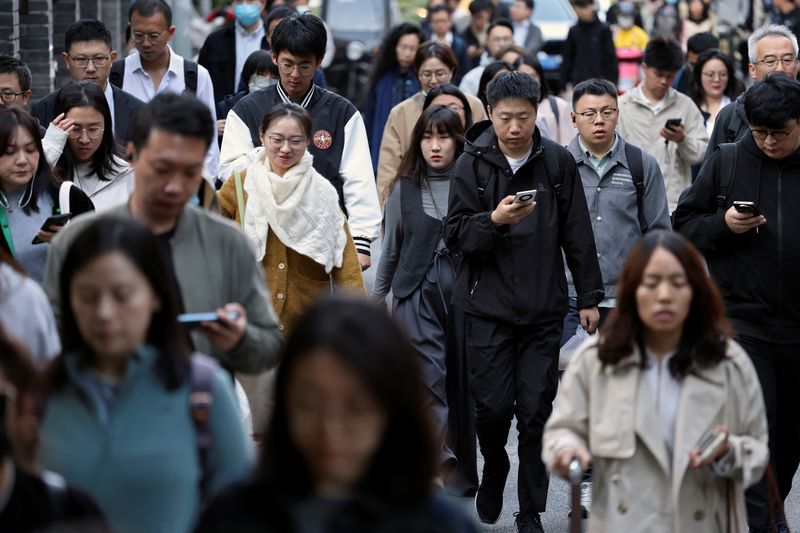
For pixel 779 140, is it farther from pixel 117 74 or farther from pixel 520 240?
pixel 117 74

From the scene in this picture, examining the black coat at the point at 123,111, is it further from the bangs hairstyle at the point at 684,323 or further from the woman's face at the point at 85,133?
the bangs hairstyle at the point at 684,323

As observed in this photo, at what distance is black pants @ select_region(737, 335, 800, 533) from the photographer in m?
7.10

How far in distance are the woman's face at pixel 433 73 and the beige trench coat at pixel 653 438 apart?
709cm

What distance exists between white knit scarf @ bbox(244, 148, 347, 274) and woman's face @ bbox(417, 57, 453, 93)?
14.4 feet

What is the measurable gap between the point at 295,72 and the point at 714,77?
13.7ft

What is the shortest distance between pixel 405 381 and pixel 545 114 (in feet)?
29.7

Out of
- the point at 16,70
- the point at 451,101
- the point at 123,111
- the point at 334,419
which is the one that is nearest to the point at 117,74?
the point at 123,111

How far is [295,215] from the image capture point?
7.46 meters

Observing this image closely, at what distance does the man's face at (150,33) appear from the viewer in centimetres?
1001

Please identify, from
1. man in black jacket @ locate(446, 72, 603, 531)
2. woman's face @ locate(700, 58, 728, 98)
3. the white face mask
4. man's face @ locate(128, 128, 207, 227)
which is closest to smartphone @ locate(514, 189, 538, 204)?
man in black jacket @ locate(446, 72, 603, 531)

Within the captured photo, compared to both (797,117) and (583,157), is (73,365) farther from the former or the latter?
(583,157)

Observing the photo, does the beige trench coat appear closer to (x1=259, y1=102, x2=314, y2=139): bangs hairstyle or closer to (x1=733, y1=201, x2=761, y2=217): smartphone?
(x1=733, y1=201, x2=761, y2=217): smartphone

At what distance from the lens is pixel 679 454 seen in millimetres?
4844

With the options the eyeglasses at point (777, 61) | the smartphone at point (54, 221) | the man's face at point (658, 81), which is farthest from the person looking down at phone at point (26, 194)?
the man's face at point (658, 81)
